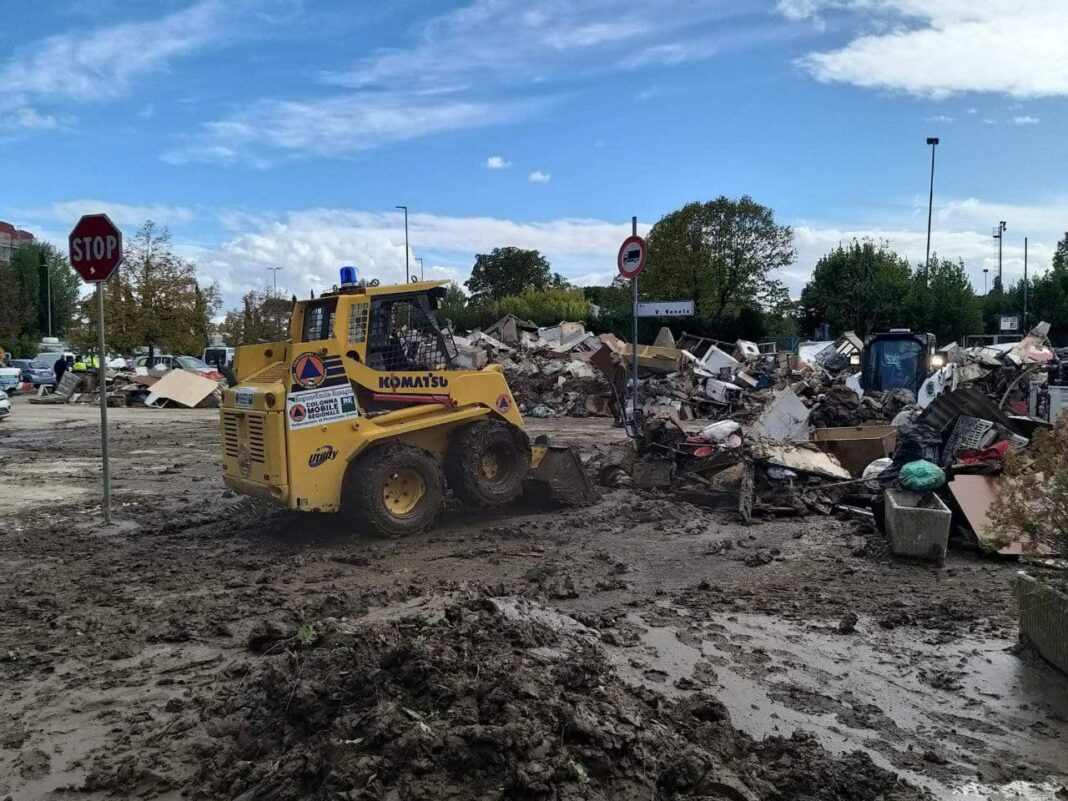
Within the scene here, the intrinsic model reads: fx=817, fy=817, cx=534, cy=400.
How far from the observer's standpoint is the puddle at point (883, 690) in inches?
147

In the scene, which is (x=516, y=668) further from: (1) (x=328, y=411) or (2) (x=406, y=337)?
(2) (x=406, y=337)

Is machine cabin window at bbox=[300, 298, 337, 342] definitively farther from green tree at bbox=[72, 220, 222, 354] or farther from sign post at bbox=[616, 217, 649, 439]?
green tree at bbox=[72, 220, 222, 354]

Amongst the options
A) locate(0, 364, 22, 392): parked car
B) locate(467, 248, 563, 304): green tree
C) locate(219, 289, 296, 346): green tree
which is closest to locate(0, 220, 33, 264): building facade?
locate(219, 289, 296, 346): green tree

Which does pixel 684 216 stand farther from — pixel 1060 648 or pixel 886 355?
pixel 1060 648

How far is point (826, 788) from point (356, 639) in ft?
7.50

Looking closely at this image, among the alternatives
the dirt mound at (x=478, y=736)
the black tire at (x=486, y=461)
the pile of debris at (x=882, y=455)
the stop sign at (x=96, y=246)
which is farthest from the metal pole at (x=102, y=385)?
the pile of debris at (x=882, y=455)

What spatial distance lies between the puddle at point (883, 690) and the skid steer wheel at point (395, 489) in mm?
3077

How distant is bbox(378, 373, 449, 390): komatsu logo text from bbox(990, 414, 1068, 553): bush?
520cm

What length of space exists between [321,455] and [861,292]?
38.7 m

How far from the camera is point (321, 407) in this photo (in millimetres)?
7453

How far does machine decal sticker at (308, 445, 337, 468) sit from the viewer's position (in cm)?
742

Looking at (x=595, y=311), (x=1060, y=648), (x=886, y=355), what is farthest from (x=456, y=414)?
(x=595, y=311)

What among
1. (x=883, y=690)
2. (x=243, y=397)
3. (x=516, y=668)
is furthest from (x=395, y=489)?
(x=883, y=690)

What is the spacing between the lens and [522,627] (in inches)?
176
